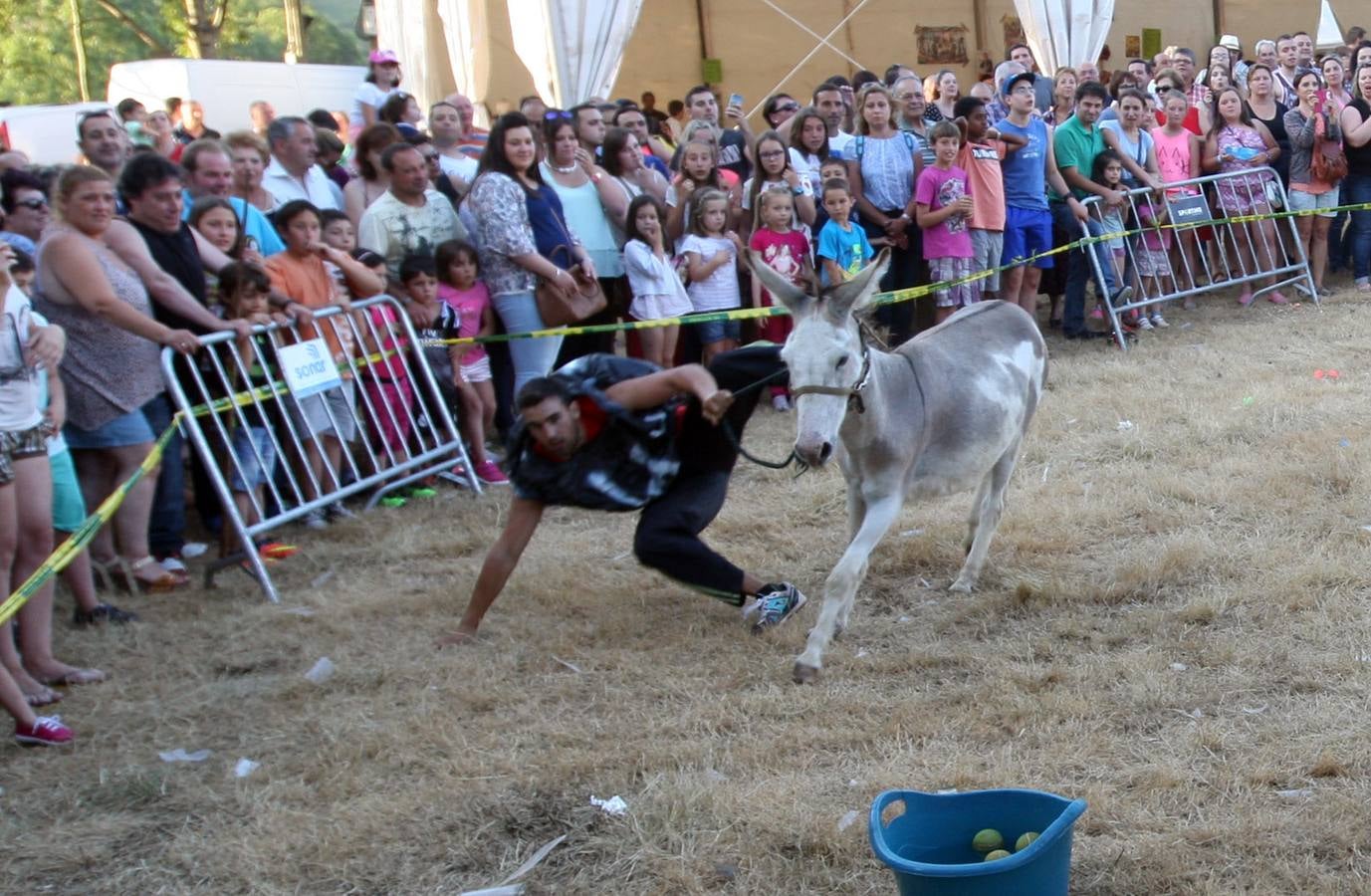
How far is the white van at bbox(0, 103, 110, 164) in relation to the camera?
2000 cm

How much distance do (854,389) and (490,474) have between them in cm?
391

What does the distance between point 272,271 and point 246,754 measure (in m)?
Answer: 3.41

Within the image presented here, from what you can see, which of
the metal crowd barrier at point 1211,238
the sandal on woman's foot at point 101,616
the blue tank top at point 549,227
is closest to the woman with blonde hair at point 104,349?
the sandal on woman's foot at point 101,616

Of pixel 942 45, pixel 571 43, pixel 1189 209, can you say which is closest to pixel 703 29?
pixel 942 45

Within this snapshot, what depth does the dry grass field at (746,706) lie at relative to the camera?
13.2 feet

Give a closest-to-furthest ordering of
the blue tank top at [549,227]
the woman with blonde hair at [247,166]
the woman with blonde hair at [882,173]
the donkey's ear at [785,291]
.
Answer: the donkey's ear at [785,291]
the woman with blonde hair at [247,166]
the blue tank top at [549,227]
the woman with blonde hair at [882,173]

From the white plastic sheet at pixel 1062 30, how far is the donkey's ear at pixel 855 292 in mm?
11938

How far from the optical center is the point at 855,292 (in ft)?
16.5

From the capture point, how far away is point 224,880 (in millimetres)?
4055

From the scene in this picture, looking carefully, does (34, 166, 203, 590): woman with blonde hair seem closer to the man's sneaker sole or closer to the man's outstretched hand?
the man's outstretched hand

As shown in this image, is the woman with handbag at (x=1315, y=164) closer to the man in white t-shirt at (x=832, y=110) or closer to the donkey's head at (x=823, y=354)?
the man in white t-shirt at (x=832, y=110)

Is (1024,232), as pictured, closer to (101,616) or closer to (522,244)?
(522,244)

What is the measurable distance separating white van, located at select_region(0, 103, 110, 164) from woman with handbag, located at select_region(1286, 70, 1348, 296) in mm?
16348

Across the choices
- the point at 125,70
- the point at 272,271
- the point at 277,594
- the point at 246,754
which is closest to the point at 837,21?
the point at 125,70
